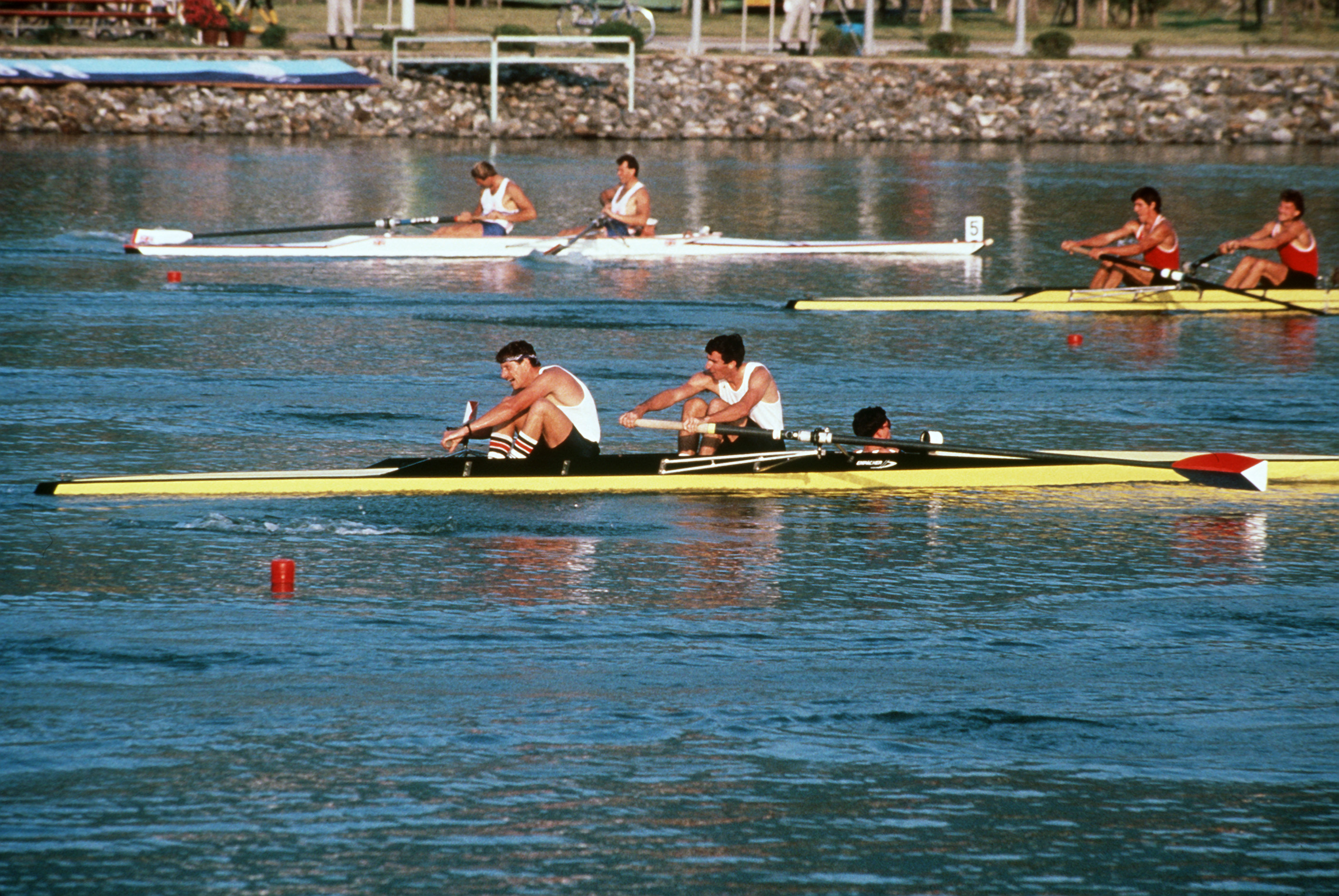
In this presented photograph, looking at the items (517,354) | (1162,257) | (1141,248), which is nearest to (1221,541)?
(517,354)

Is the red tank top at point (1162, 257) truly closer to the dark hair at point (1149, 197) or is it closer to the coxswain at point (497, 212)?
the dark hair at point (1149, 197)

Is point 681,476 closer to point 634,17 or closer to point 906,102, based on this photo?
point 906,102

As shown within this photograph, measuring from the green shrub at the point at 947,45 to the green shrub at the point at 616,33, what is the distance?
7.50 m

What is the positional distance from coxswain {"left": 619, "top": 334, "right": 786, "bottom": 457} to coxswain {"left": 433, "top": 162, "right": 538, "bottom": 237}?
1025cm

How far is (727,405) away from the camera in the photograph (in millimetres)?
10141

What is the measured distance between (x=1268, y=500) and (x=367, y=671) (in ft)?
19.8

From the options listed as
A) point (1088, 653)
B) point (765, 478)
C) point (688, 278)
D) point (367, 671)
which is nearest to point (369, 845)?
point (367, 671)

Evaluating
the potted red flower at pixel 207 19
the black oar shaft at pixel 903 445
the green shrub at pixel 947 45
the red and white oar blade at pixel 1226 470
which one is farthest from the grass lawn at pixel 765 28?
the red and white oar blade at pixel 1226 470

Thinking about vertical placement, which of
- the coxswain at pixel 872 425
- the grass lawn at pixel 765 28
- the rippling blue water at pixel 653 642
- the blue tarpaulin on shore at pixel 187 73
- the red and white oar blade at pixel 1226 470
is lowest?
the rippling blue water at pixel 653 642

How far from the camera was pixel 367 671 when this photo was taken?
23.6 feet

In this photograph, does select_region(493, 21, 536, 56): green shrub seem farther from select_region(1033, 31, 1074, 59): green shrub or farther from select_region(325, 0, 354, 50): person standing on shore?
select_region(1033, 31, 1074, 59): green shrub

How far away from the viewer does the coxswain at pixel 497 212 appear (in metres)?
20.2

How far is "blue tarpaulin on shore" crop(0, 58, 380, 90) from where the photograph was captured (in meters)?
36.4

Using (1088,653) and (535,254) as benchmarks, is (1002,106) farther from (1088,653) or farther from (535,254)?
(1088,653)
